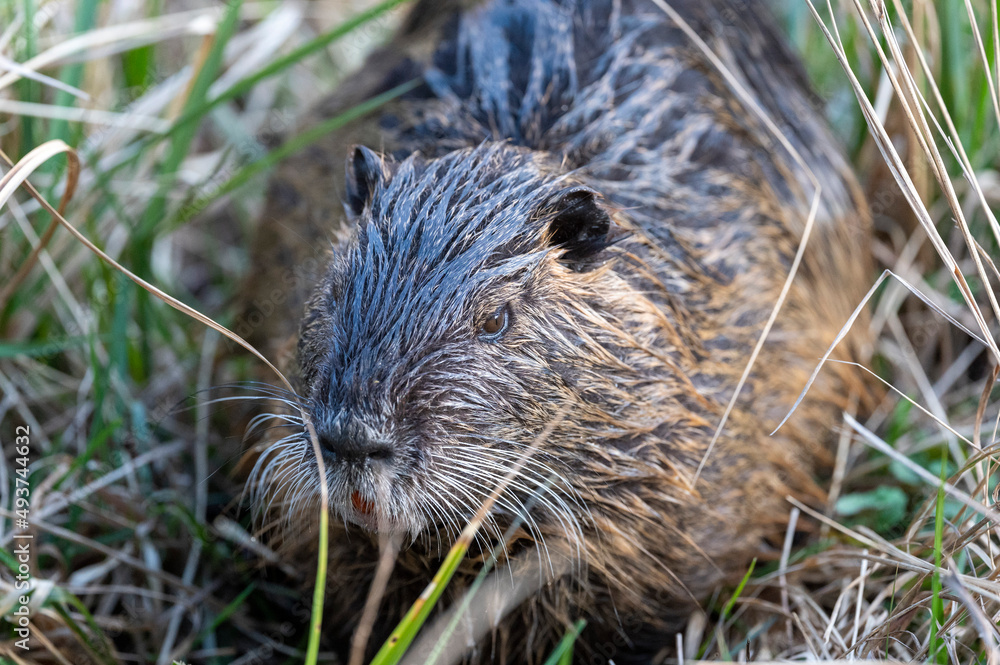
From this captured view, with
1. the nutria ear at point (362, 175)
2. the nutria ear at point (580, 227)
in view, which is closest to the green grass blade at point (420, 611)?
the nutria ear at point (580, 227)

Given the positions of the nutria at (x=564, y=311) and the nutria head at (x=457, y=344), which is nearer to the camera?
the nutria head at (x=457, y=344)

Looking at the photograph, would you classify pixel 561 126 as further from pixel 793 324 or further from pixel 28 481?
pixel 28 481

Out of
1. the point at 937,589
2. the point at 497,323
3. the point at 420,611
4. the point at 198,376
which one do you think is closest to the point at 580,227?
the point at 497,323

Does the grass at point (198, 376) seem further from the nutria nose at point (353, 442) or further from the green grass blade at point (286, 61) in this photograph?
the nutria nose at point (353, 442)

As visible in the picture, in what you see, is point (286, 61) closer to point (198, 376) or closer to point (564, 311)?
point (198, 376)

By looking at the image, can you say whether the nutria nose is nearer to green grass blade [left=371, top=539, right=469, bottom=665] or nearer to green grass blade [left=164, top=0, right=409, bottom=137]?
green grass blade [left=371, top=539, right=469, bottom=665]

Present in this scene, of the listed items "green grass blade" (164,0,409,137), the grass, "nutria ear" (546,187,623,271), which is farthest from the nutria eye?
"green grass blade" (164,0,409,137)
